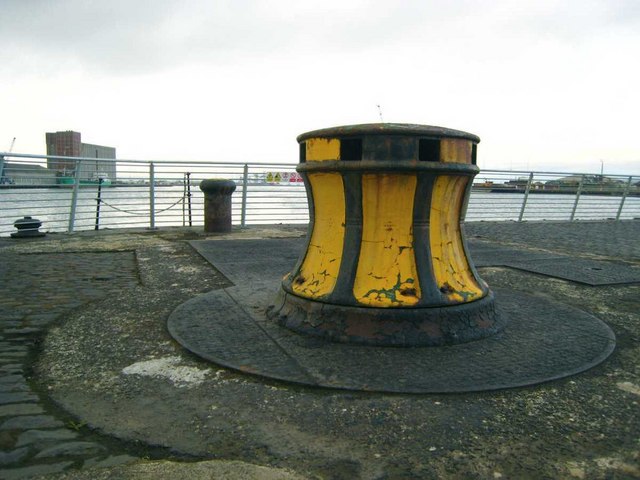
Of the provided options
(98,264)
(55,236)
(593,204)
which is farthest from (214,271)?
(593,204)

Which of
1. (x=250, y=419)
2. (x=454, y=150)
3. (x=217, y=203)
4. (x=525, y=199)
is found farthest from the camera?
(x=525, y=199)

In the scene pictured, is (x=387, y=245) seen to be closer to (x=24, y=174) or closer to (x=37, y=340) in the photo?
(x=37, y=340)

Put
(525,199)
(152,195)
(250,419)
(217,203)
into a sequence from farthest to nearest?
1. (525,199)
2. (152,195)
3. (217,203)
4. (250,419)

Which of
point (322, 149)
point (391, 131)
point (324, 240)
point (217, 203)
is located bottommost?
point (217, 203)

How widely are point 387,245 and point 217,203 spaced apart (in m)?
6.46

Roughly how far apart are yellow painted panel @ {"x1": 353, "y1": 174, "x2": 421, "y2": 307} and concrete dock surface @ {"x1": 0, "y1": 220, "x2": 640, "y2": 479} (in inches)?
31.0

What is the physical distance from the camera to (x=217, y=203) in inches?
356

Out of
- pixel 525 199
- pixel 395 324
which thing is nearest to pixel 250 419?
pixel 395 324

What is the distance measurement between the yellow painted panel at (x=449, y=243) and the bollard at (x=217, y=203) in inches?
249

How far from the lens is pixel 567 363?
103 inches

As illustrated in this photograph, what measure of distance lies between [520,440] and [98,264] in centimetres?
513

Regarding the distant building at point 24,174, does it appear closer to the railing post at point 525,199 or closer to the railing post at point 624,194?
the railing post at point 525,199

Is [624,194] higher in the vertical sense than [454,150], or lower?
lower

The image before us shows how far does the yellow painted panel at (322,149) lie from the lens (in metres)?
3.00
